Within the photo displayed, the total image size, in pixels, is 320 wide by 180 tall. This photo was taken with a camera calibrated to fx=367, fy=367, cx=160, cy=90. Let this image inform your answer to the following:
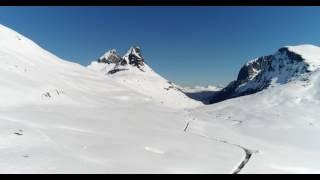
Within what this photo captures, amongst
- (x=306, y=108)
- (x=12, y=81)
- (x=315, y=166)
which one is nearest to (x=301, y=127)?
(x=306, y=108)

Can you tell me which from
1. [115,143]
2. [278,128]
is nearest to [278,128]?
[278,128]

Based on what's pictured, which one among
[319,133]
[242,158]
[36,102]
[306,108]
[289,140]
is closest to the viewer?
[242,158]

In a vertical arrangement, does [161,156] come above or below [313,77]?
below

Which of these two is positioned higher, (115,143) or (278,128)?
(278,128)

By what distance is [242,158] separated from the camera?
16812mm

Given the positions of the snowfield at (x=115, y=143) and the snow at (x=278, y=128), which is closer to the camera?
the snowfield at (x=115, y=143)

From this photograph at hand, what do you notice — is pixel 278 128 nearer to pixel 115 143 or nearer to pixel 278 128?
pixel 278 128

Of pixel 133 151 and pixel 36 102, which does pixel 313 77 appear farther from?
pixel 133 151

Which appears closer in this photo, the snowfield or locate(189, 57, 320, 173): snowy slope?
the snowfield

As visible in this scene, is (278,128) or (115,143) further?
(278,128)

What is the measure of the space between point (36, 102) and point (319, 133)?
21.1 meters

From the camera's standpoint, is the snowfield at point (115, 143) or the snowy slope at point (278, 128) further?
the snowy slope at point (278, 128)

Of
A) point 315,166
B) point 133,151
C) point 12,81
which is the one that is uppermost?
point 12,81

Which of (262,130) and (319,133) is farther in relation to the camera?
(262,130)
